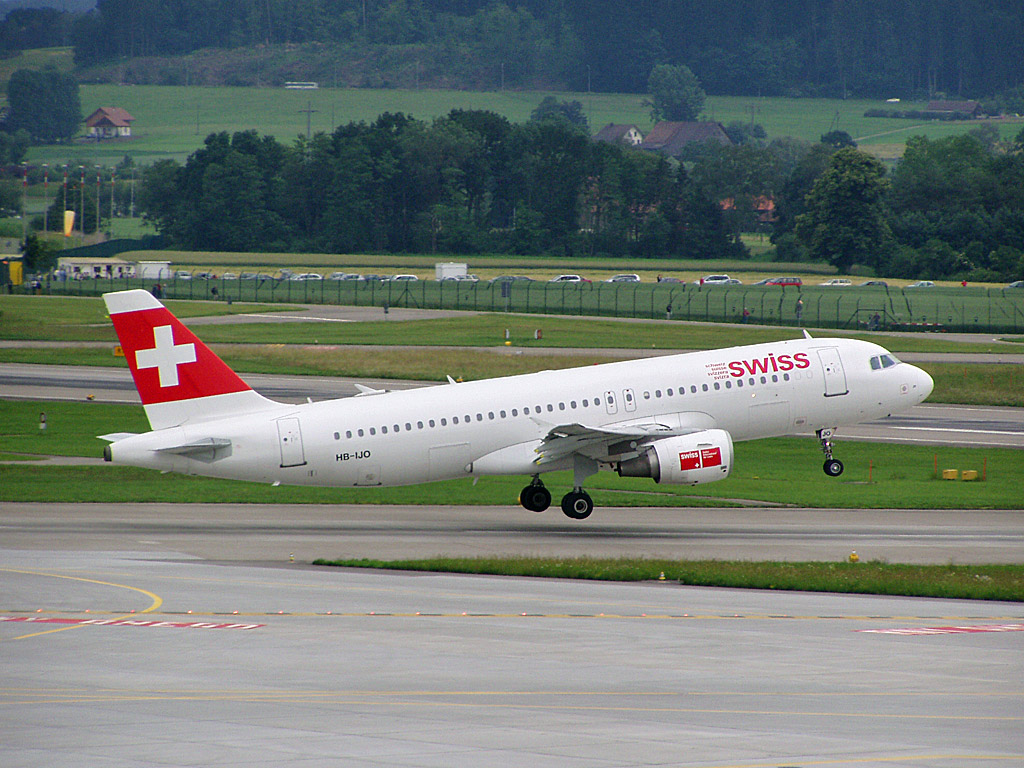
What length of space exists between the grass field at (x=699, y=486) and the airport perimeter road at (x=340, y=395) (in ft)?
10.4

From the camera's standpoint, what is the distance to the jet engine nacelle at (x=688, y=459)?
39.6 metres

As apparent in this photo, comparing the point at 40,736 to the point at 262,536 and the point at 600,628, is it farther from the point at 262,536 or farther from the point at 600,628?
the point at 262,536

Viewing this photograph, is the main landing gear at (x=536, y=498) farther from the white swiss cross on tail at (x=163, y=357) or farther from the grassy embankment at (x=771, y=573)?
the white swiss cross on tail at (x=163, y=357)

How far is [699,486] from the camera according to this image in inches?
1945

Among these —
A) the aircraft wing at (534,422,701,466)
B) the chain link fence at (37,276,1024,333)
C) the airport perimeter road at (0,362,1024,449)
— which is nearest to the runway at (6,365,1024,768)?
the aircraft wing at (534,422,701,466)

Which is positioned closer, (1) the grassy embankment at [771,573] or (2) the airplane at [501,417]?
(1) the grassy embankment at [771,573]

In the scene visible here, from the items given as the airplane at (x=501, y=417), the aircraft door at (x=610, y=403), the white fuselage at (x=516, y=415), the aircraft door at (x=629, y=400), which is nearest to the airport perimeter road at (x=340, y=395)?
the white fuselage at (x=516, y=415)

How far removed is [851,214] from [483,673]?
6097 inches

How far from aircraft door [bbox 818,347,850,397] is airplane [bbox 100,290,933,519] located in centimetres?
5

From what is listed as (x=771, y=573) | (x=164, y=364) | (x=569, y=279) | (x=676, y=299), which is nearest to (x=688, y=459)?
(x=771, y=573)

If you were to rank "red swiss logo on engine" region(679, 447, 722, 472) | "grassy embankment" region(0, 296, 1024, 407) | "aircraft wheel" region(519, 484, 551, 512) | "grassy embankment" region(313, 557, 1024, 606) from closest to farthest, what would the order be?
1. "grassy embankment" region(313, 557, 1024, 606)
2. "red swiss logo on engine" region(679, 447, 722, 472)
3. "aircraft wheel" region(519, 484, 551, 512)
4. "grassy embankment" region(0, 296, 1024, 407)

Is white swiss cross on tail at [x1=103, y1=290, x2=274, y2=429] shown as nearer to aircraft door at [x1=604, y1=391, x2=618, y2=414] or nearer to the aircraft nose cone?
aircraft door at [x1=604, y1=391, x2=618, y2=414]

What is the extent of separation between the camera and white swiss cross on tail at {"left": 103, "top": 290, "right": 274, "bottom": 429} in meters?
38.3

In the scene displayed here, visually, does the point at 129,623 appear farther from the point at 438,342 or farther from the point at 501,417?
the point at 438,342
